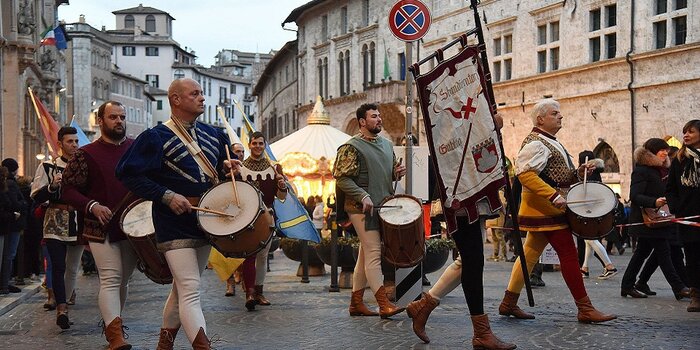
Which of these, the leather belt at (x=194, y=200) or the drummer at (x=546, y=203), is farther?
the drummer at (x=546, y=203)

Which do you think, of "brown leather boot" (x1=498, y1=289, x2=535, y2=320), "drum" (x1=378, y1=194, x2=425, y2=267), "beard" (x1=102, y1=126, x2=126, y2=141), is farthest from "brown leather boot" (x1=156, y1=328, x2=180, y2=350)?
"brown leather boot" (x1=498, y1=289, x2=535, y2=320)

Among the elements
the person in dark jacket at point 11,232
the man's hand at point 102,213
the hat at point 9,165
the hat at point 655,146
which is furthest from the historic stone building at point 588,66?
the man's hand at point 102,213

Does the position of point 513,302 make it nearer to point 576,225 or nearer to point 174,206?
point 576,225

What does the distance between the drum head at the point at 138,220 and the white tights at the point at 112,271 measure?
0.43 m

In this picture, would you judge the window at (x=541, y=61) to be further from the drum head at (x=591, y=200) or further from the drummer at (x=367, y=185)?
the drum head at (x=591, y=200)

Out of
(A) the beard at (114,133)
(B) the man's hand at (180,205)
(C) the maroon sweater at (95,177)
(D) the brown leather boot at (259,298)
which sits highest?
(A) the beard at (114,133)

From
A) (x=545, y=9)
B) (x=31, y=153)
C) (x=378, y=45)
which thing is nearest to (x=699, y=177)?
(x=545, y=9)

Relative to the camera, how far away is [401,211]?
1120 cm

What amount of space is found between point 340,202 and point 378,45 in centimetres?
4640

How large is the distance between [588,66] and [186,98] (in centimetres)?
3314

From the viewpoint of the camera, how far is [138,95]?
133m

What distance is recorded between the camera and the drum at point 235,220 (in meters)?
7.86

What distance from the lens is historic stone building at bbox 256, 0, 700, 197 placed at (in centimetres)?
3606

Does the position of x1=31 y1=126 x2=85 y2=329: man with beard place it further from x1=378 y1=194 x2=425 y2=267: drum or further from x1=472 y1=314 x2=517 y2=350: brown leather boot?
x1=472 y1=314 x2=517 y2=350: brown leather boot
